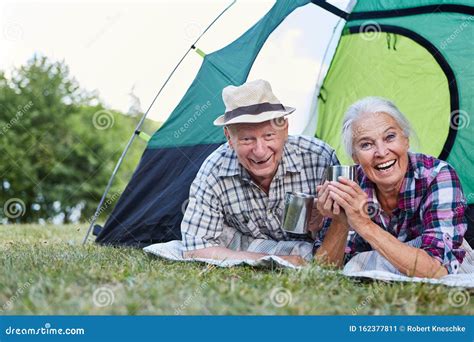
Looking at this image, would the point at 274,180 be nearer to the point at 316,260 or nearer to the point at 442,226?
the point at 316,260

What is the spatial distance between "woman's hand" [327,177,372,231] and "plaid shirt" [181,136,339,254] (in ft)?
1.71

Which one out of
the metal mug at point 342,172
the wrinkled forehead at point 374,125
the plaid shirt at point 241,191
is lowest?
the plaid shirt at point 241,191

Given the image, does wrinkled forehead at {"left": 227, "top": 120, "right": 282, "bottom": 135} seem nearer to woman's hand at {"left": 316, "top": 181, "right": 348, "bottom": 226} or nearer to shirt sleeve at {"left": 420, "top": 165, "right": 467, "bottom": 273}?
woman's hand at {"left": 316, "top": 181, "right": 348, "bottom": 226}

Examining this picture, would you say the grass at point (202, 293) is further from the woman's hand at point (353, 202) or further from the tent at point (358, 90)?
the tent at point (358, 90)

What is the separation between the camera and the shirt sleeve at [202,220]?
2.54m

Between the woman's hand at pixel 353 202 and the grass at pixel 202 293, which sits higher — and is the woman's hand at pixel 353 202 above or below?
above

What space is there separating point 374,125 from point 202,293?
36.2 inches

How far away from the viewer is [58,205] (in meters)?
8.76

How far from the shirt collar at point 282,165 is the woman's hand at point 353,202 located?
512mm

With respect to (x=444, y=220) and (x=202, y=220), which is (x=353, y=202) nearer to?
(x=444, y=220)

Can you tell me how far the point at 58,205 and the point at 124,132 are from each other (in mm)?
1938

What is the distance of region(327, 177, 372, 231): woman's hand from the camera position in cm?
206

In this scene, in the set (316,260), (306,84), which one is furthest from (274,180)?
(306,84)

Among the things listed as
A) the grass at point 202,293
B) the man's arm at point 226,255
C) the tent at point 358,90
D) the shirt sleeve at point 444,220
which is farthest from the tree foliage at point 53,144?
the shirt sleeve at point 444,220
